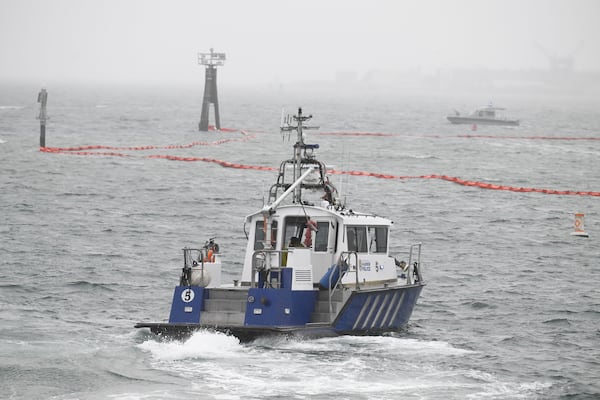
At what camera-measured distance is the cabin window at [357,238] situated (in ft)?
102

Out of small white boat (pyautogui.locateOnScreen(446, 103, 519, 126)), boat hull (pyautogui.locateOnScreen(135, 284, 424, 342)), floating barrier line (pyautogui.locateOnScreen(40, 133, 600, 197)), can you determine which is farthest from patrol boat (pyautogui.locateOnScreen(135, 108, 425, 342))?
small white boat (pyautogui.locateOnScreen(446, 103, 519, 126))

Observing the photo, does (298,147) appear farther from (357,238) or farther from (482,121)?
(482,121)

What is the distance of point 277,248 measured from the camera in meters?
30.5

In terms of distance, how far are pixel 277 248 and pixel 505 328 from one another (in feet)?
24.2

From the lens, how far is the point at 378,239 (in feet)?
105

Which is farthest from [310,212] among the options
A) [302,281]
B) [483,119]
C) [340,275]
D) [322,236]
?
[483,119]

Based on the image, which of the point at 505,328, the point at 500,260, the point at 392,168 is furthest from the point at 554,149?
the point at 505,328

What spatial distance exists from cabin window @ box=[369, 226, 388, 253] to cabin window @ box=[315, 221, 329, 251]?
61.6 inches

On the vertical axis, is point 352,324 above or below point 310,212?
below

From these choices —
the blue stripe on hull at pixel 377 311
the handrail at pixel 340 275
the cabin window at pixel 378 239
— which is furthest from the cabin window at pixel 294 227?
the blue stripe on hull at pixel 377 311

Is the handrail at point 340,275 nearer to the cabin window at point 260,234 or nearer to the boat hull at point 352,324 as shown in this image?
the boat hull at point 352,324

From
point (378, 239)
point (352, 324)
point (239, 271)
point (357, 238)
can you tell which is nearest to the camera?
point (352, 324)

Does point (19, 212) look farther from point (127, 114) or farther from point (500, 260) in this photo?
point (127, 114)

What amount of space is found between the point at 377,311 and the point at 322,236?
8.06ft
